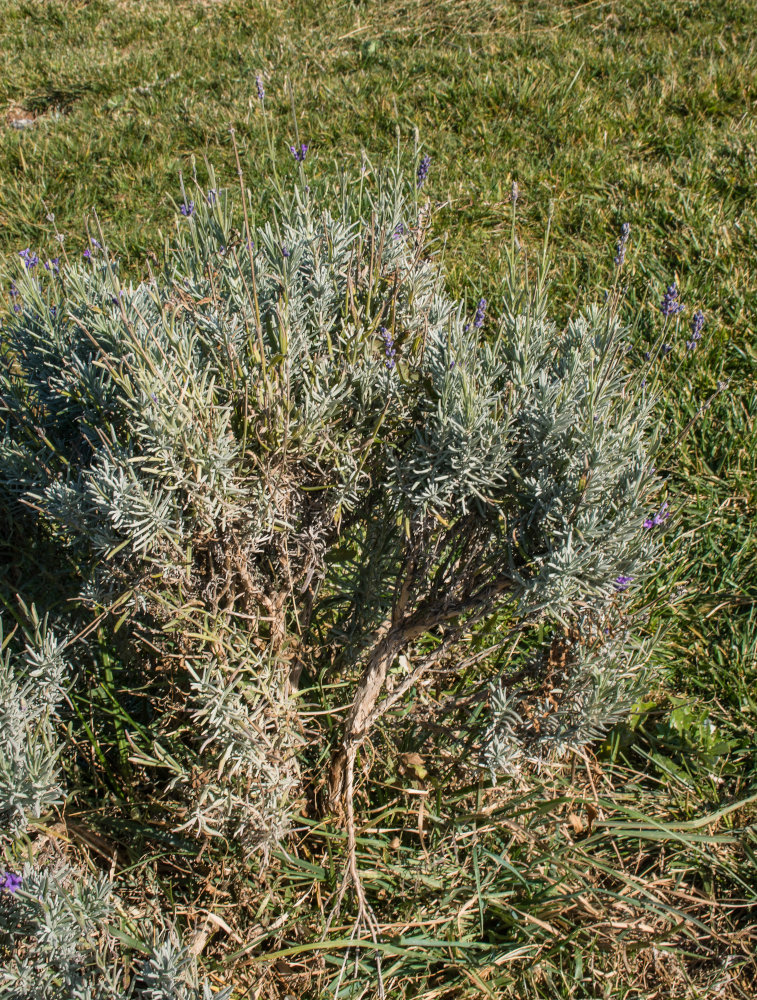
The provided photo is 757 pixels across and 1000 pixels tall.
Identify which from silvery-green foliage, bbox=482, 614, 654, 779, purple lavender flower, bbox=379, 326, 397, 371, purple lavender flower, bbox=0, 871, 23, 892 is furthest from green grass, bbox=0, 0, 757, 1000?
purple lavender flower, bbox=379, 326, 397, 371

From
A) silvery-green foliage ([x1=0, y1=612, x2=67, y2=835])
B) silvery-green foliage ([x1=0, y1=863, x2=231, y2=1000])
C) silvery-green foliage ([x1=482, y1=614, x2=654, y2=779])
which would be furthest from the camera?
silvery-green foliage ([x1=482, y1=614, x2=654, y2=779])

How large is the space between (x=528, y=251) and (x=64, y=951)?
3656 millimetres

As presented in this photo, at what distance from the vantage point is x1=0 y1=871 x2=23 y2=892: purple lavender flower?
1723 millimetres

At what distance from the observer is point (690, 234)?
4109 millimetres

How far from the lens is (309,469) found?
2080mm

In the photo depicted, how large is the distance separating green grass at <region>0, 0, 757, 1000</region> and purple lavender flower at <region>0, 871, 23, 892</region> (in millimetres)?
497

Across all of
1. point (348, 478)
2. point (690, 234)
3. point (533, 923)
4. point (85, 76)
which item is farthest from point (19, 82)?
point (533, 923)

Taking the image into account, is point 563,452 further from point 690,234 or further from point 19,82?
point 19,82

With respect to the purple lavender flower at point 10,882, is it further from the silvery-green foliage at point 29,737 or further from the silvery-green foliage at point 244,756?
the silvery-green foliage at point 244,756

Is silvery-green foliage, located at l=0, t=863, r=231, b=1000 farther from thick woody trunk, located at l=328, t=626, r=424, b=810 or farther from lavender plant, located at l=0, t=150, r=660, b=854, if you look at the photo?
thick woody trunk, located at l=328, t=626, r=424, b=810

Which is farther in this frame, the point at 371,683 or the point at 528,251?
the point at 528,251

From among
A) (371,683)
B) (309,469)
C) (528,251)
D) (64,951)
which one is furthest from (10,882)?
(528,251)

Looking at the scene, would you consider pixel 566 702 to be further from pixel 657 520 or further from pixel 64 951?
pixel 64 951

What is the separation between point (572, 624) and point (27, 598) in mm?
1565
